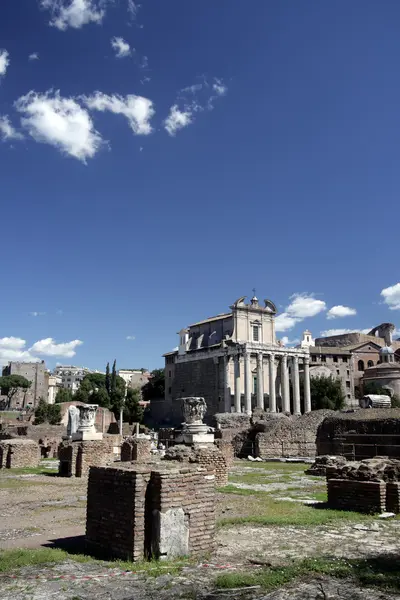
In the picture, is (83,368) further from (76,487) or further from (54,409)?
(76,487)

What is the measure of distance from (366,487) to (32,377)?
3513 inches

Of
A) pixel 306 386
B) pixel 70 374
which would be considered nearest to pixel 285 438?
pixel 306 386

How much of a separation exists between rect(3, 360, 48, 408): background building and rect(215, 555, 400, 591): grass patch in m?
87.6

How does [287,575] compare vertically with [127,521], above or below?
below

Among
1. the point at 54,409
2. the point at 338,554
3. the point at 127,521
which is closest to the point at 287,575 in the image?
the point at 338,554

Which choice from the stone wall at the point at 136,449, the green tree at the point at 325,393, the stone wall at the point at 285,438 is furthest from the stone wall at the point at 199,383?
the stone wall at the point at 136,449

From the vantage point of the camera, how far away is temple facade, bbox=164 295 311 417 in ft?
193

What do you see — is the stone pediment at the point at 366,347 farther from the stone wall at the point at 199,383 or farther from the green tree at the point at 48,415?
the green tree at the point at 48,415

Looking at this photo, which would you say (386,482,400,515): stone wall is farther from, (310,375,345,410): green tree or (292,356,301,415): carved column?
(310,375,345,410): green tree

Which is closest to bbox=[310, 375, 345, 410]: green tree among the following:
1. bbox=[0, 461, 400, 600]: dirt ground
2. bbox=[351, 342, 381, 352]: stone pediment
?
bbox=[351, 342, 381, 352]: stone pediment

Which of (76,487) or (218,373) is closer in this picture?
(76,487)

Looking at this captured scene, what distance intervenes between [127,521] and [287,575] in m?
1.85

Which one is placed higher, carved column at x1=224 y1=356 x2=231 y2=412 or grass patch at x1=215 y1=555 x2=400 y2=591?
carved column at x1=224 y1=356 x2=231 y2=412

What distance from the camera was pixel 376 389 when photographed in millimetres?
66438
